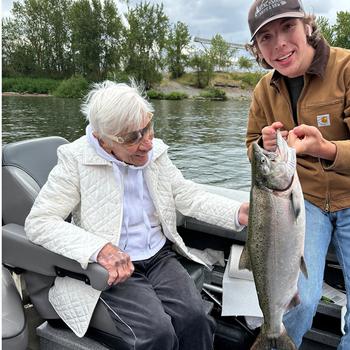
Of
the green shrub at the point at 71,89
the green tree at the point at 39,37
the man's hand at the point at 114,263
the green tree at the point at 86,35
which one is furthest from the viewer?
the green tree at the point at 39,37

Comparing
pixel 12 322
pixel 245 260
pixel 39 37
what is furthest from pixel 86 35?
pixel 245 260

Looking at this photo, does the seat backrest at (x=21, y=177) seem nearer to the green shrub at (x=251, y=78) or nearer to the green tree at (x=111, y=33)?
the green tree at (x=111, y=33)

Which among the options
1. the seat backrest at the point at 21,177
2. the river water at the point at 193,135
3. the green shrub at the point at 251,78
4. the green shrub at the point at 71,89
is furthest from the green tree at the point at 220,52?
the seat backrest at the point at 21,177

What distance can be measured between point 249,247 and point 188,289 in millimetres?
395

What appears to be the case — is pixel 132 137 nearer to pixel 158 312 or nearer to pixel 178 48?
pixel 158 312

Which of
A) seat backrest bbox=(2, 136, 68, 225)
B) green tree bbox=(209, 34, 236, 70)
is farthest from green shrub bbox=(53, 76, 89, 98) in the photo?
seat backrest bbox=(2, 136, 68, 225)

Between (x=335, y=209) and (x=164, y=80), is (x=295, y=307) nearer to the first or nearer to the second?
(x=335, y=209)

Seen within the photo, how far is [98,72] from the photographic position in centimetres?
4772

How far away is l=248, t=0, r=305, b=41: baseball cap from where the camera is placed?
5.95 ft

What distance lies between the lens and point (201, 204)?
Result: 221cm

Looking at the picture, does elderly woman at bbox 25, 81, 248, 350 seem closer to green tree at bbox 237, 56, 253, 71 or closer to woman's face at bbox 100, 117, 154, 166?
woman's face at bbox 100, 117, 154, 166

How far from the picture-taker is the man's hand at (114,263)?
1735 millimetres

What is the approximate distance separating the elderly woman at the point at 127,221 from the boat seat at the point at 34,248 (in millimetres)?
53

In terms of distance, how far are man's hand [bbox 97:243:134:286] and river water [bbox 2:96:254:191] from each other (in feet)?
23.4
